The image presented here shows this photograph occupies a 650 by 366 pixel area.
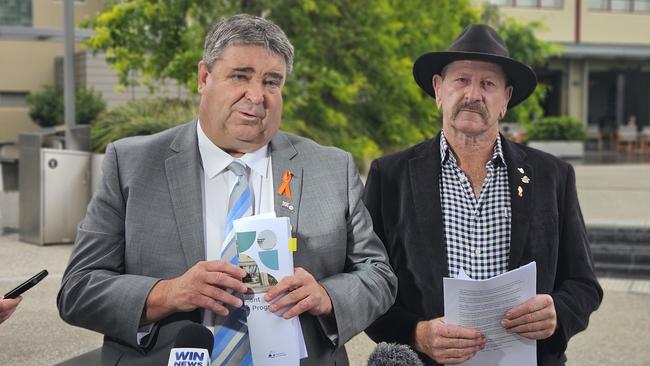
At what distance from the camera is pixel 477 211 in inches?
118

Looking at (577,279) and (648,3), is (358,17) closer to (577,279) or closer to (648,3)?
(577,279)

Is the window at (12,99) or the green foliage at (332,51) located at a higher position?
the green foliage at (332,51)

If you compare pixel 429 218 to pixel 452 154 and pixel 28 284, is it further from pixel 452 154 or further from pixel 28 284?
pixel 28 284

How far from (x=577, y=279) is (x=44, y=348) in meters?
4.00

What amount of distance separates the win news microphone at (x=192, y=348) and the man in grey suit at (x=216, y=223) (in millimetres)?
245

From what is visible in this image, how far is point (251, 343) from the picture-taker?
7.57 ft

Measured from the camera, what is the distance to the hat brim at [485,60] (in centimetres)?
298

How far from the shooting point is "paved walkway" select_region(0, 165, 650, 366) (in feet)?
19.1

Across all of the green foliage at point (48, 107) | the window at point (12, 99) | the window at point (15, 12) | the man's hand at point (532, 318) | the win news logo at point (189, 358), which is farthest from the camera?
the window at point (12, 99)

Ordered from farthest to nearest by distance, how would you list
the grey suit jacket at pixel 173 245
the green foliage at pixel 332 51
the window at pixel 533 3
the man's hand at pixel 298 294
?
the window at pixel 533 3 → the green foliage at pixel 332 51 → the grey suit jacket at pixel 173 245 → the man's hand at pixel 298 294

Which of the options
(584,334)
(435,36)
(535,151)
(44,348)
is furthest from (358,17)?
(535,151)

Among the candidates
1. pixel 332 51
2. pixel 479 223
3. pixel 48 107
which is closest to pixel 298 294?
pixel 479 223

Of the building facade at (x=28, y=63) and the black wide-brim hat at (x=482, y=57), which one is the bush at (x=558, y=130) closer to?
the building facade at (x=28, y=63)

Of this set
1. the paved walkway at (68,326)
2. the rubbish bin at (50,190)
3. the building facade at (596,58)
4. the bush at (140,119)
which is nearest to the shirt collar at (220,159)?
the paved walkway at (68,326)
